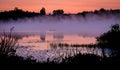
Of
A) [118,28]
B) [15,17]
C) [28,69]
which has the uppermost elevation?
[15,17]

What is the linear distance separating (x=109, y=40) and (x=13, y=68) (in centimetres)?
2876

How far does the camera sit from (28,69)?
608 centimetres

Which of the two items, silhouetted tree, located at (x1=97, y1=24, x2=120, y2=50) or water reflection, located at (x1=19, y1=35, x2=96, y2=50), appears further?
water reflection, located at (x1=19, y1=35, x2=96, y2=50)

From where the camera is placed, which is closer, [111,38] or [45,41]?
[111,38]

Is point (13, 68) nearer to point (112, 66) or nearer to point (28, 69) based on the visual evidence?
point (28, 69)

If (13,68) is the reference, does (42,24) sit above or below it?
above

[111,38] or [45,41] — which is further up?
[45,41]

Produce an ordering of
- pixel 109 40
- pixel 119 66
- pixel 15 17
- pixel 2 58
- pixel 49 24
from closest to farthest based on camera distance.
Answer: pixel 119 66, pixel 2 58, pixel 109 40, pixel 15 17, pixel 49 24

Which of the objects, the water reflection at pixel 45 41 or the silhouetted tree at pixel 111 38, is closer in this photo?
the silhouetted tree at pixel 111 38

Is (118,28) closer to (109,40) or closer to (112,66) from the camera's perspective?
(109,40)

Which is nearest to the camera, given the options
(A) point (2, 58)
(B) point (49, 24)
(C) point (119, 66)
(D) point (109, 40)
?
(C) point (119, 66)

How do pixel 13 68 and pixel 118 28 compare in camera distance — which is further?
pixel 118 28

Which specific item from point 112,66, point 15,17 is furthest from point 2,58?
point 15,17

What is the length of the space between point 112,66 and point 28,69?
5.12 ft
